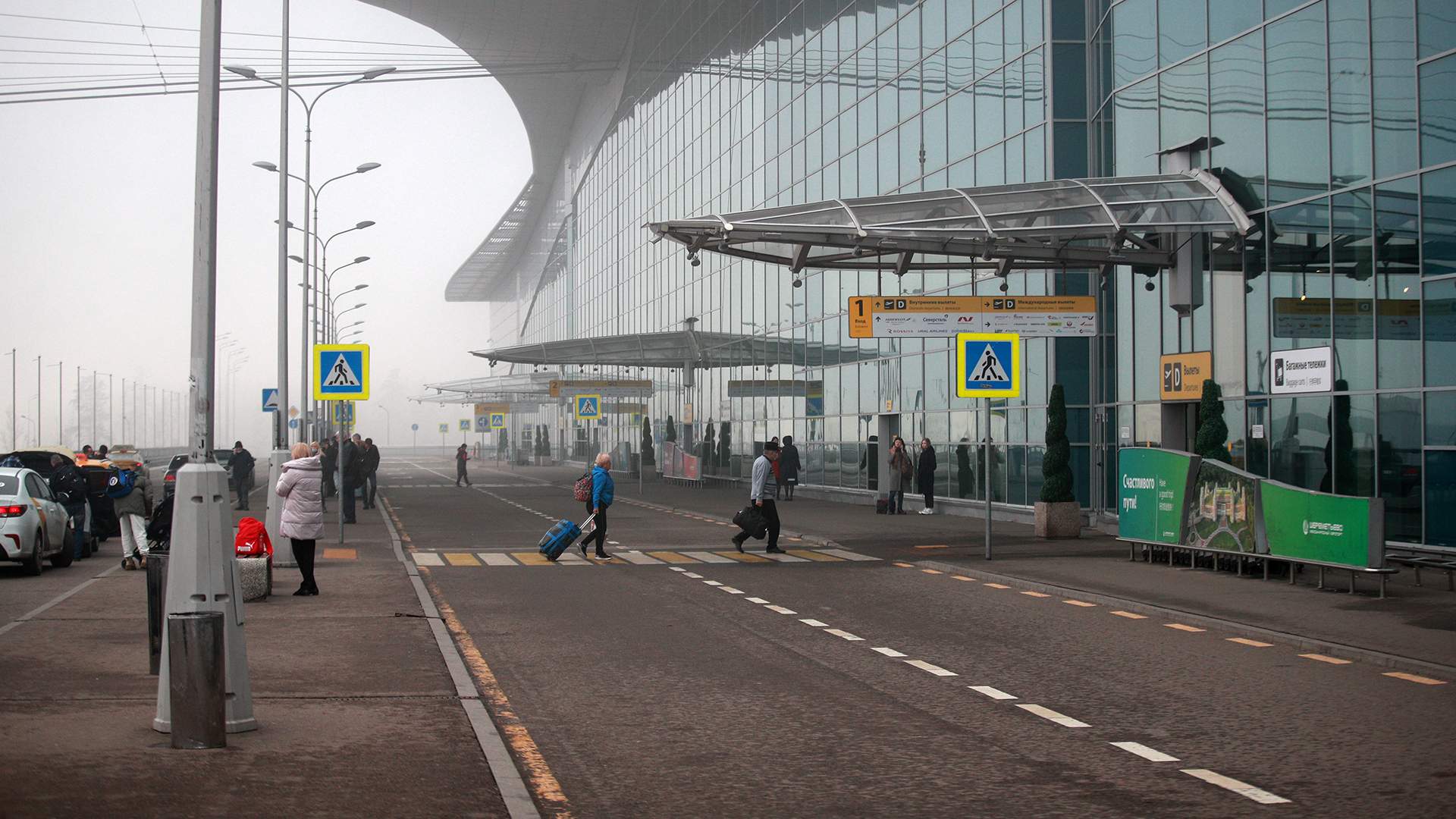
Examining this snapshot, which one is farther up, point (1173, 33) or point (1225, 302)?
point (1173, 33)

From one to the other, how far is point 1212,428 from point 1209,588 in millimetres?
5434

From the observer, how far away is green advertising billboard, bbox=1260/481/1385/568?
15.9m

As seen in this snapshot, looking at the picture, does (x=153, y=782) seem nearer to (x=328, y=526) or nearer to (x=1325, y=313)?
(x=1325, y=313)

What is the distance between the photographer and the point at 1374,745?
8.38 m

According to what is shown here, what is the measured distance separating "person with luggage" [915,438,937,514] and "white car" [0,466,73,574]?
1910cm

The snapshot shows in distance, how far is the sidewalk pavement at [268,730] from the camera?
685 cm

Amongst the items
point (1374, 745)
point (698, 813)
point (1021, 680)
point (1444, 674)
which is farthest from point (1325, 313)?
point (698, 813)

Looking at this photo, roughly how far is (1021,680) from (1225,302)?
15.2m

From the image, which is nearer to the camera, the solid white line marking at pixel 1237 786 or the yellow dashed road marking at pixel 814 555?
the solid white line marking at pixel 1237 786

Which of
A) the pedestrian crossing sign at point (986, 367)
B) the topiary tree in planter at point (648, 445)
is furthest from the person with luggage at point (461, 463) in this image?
the pedestrian crossing sign at point (986, 367)

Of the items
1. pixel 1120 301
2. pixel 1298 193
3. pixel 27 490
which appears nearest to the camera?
pixel 27 490

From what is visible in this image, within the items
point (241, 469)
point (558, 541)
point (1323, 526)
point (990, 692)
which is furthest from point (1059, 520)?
point (241, 469)

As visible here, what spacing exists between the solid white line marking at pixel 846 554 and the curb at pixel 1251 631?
3.82m

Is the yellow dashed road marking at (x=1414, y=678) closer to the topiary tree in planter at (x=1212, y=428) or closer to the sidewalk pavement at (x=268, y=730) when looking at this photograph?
the sidewalk pavement at (x=268, y=730)
